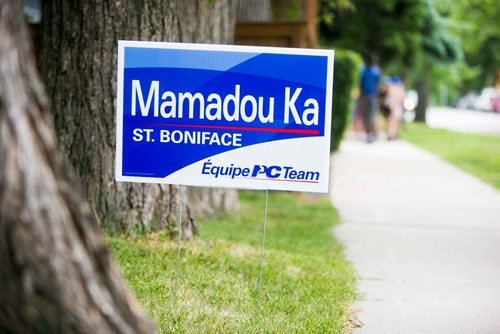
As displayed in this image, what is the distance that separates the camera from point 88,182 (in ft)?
22.9

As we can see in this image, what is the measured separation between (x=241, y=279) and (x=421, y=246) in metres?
2.55

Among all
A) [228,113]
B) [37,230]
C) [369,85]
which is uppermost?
[369,85]

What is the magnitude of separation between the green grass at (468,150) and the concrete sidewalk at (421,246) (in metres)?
0.58

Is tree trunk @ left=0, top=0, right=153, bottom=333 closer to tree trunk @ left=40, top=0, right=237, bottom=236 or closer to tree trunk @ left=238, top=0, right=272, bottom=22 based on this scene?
tree trunk @ left=40, top=0, right=237, bottom=236

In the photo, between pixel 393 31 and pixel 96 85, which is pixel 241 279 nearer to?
pixel 96 85

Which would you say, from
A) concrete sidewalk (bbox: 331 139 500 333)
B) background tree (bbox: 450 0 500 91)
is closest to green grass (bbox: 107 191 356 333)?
concrete sidewalk (bbox: 331 139 500 333)

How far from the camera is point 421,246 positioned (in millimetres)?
7934

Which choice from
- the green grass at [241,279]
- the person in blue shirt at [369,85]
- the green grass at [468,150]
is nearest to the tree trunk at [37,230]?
the green grass at [241,279]

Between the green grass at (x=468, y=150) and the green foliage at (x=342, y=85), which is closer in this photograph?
the green foliage at (x=342, y=85)

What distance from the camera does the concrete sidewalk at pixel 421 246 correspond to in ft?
17.9

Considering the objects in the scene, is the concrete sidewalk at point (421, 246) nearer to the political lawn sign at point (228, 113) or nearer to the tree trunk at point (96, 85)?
the political lawn sign at point (228, 113)

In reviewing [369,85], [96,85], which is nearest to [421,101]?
[369,85]

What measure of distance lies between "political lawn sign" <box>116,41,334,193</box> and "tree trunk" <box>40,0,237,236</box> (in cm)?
175

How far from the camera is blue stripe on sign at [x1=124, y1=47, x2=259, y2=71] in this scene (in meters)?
5.11
